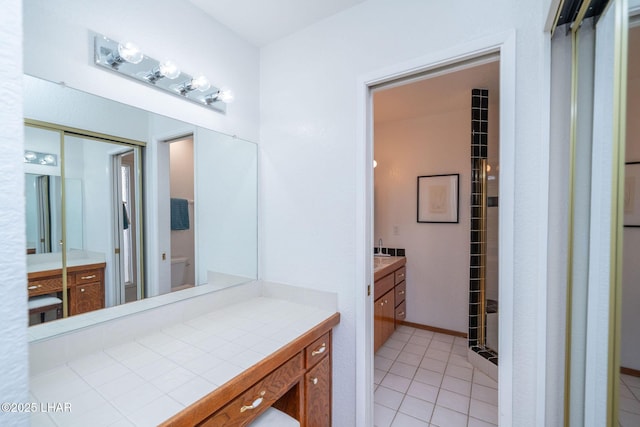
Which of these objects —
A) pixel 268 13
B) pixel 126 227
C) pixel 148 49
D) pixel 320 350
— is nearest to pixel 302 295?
pixel 320 350

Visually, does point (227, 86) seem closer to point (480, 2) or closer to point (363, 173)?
point (363, 173)

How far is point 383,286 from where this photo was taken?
8.48 ft

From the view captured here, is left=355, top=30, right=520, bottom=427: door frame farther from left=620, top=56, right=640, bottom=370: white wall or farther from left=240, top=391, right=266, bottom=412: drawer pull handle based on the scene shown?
left=240, top=391, right=266, bottom=412: drawer pull handle

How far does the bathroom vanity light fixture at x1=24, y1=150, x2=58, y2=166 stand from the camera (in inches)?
38.9

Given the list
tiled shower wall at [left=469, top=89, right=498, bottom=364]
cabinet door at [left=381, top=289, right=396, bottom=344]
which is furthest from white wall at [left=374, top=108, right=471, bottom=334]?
cabinet door at [left=381, top=289, right=396, bottom=344]

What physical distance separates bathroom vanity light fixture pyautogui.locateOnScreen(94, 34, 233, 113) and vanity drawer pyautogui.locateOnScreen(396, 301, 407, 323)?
2676 mm

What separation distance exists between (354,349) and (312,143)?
1203 mm

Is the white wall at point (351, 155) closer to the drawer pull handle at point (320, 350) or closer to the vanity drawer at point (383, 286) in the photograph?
the drawer pull handle at point (320, 350)

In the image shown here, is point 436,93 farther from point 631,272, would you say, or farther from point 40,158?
point 40,158

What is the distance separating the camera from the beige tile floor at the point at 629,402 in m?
0.66

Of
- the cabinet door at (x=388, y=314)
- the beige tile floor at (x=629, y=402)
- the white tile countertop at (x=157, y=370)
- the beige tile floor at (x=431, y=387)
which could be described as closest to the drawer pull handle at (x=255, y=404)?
the white tile countertop at (x=157, y=370)

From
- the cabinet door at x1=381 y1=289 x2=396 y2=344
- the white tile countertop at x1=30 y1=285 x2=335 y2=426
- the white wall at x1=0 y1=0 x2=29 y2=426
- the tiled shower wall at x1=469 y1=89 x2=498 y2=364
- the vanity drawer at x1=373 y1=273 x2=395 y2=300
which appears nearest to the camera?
the white wall at x1=0 y1=0 x2=29 y2=426

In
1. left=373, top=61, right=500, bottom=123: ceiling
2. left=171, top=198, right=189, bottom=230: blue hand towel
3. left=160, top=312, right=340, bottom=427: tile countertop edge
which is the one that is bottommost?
left=160, top=312, right=340, bottom=427: tile countertop edge

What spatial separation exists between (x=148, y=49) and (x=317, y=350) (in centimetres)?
168
